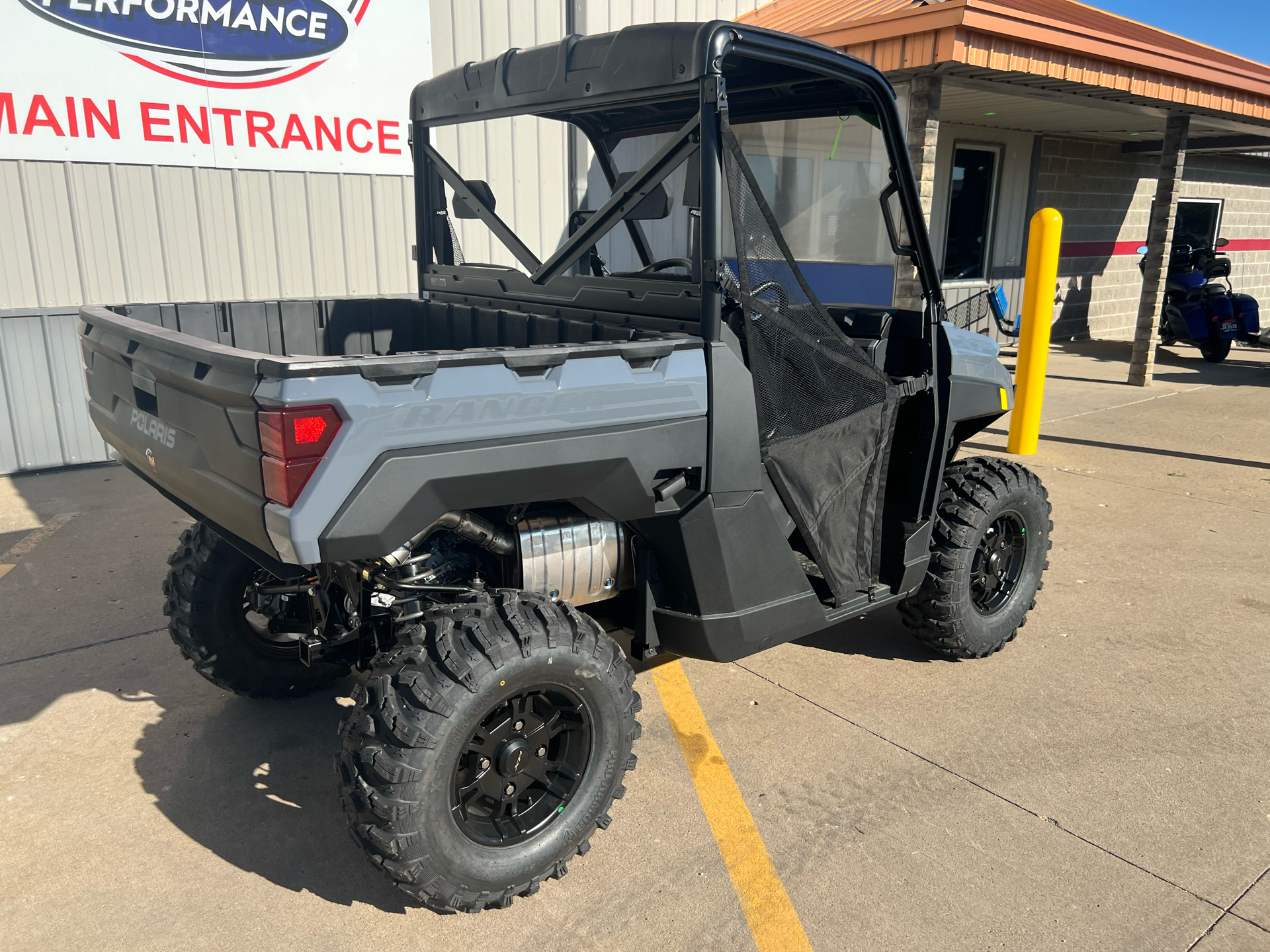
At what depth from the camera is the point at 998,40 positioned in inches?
268

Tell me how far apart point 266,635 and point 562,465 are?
174cm

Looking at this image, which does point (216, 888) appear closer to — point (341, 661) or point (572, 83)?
point (341, 661)

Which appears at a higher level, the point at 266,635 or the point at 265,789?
the point at 266,635

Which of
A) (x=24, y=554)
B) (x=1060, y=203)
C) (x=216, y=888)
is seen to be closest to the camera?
(x=216, y=888)

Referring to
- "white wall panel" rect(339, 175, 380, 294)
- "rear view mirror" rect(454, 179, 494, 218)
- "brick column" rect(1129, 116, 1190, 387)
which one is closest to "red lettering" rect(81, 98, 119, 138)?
"white wall panel" rect(339, 175, 380, 294)

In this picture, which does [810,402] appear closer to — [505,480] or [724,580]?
[724,580]

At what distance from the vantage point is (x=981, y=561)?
157 inches

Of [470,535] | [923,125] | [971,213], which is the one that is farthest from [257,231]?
[971,213]

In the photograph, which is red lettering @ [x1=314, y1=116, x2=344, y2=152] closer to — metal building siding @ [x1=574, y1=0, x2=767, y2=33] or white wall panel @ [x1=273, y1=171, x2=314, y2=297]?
white wall panel @ [x1=273, y1=171, x2=314, y2=297]

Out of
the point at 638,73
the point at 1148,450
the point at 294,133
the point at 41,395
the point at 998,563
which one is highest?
the point at 294,133

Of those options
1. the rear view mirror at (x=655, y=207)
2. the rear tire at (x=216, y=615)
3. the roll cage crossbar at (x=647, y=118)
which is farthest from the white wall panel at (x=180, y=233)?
the rear view mirror at (x=655, y=207)

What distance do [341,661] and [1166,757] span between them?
2901 mm

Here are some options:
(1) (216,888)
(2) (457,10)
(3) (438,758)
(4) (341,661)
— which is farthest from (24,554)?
(2) (457,10)

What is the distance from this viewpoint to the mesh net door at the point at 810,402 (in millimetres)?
2742
